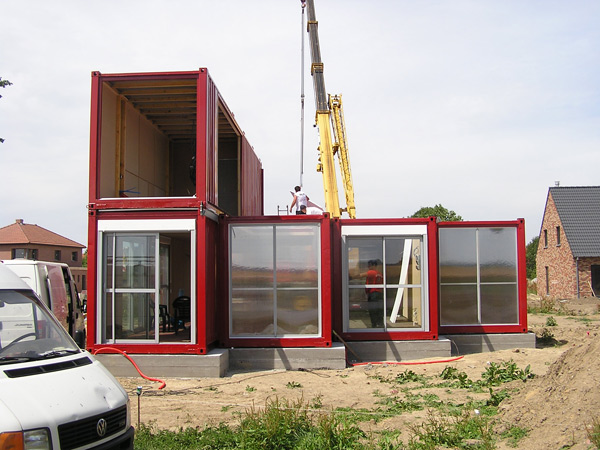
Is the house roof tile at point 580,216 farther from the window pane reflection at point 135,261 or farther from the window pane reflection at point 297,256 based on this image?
the window pane reflection at point 135,261

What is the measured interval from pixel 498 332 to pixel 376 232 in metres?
4.05

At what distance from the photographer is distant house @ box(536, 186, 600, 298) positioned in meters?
33.0

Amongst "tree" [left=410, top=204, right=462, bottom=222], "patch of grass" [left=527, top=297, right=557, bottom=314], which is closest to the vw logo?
"patch of grass" [left=527, top=297, right=557, bottom=314]

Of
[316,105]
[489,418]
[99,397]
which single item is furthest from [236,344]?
[316,105]

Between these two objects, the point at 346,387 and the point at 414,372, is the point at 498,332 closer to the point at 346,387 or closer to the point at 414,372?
the point at 414,372

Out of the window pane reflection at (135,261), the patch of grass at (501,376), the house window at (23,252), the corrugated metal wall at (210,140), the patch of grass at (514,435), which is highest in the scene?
the corrugated metal wall at (210,140)

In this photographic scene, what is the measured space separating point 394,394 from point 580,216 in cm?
2939

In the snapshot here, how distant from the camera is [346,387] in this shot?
10602mm

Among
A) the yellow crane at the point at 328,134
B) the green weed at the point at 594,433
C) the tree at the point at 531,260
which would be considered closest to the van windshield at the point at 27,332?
the green weed at the point at 594,433

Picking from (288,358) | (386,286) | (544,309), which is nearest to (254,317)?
(288,358)

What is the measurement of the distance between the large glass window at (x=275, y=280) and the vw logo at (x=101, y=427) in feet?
26.2

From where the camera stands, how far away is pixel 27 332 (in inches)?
210

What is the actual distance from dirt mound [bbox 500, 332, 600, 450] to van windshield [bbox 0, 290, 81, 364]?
473 cm

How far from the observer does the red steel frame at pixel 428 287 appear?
13328 mm
